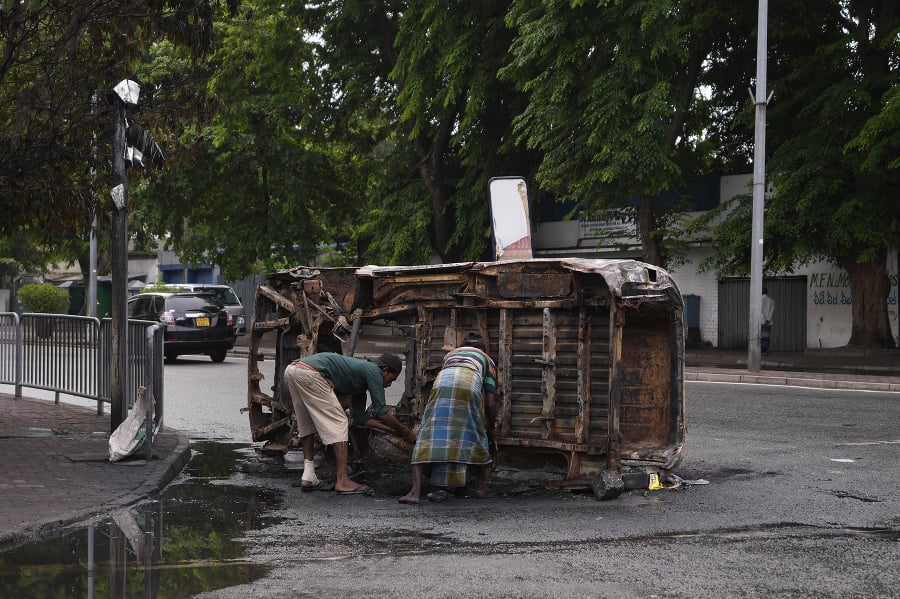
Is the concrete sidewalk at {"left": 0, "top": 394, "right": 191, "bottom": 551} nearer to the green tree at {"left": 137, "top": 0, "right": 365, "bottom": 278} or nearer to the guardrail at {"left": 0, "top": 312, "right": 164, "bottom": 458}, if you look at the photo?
the guardrail at {"left": 0, "top": 312, "right": 164, "bottom": 458}

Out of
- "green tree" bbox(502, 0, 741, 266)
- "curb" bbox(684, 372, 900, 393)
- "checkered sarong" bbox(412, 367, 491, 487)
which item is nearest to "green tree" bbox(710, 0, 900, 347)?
"green tree" bbox(502, 0, 741, 266)

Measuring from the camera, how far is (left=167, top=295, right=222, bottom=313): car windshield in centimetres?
2283

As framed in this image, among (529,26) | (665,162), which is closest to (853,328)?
(665,162)

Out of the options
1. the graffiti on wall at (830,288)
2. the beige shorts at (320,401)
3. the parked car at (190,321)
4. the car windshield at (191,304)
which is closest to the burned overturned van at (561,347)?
the beige shorts at (320,401)

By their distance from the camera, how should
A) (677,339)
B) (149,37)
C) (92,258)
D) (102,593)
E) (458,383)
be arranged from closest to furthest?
(102,593) → (458,383) → (677,339) → (149,37) → (92,258)

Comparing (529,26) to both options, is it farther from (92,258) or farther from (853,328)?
(92,258)

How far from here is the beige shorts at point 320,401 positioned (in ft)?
27.0

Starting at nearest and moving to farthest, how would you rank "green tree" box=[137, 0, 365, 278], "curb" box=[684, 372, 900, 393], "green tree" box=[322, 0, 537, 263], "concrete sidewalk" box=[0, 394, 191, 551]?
1. "concrete sidewalk" box=[0, 394, 191, 551]
2. "curb" box=[684, 372, 900, 393]
3. "green tree" box=[322, 0, 537, 263]
4. "green tree" box=[137, 0, 365, 278]

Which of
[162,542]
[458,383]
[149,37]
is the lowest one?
[162,542]

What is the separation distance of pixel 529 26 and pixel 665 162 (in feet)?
14.1

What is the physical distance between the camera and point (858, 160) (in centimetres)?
2116

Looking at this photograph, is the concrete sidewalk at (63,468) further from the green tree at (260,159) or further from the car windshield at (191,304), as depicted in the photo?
the green tree at (260,159)

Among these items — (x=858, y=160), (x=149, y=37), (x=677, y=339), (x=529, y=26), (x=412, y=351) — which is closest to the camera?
(x=677, y=339)

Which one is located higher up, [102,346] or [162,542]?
[102,346]
